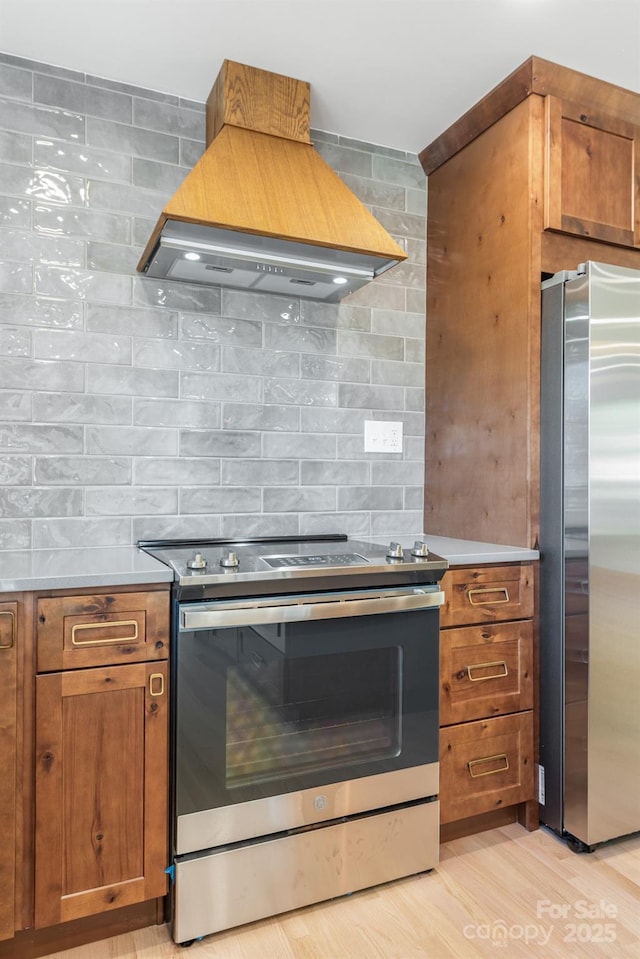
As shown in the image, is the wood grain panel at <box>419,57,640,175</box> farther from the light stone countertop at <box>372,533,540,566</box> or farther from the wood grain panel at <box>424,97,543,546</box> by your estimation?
the light stone countertop at <box>372,533,540,566</box>

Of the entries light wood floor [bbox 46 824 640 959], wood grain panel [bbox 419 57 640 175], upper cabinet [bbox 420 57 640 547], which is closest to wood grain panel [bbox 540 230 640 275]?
upper cabinet [bbox 420 57 640 547]

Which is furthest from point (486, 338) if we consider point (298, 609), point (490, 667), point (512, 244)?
point (298, 609)

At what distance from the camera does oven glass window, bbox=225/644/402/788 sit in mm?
1693

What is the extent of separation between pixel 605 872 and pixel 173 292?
2.36 m

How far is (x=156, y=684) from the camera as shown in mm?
1662

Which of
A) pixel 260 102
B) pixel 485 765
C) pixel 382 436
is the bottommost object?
pixel 485 765

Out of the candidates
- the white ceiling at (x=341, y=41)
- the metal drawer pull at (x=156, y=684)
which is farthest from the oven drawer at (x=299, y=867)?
the white ceiling at (x=341, y=41)

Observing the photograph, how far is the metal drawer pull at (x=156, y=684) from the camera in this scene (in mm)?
1657

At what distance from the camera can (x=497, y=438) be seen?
2.37 metres

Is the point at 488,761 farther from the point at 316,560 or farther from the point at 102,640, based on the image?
the point at 102,640

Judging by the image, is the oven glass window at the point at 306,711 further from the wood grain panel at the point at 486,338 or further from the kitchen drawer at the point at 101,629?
the wood grain panel at the point at 486,338

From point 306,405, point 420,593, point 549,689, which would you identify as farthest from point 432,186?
point 549,689

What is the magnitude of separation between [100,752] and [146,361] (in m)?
1.29

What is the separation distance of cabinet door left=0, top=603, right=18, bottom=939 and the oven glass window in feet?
1.69
